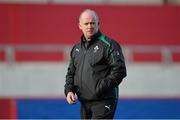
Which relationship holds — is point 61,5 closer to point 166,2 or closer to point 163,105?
point 166,2

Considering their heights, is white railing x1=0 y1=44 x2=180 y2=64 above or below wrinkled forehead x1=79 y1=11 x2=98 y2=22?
below

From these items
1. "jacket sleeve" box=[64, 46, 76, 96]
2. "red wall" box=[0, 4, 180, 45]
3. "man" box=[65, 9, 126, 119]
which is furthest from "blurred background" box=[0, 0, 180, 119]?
"man" box=[65, 9, 126, 119]

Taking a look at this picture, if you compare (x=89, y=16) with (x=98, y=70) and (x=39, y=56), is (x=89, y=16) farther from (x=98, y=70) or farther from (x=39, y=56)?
(x=39, y=56)

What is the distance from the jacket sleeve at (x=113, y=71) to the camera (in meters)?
4.59

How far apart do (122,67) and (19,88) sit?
703 centimetres

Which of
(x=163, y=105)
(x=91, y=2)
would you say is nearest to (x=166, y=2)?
(x=91, y=2)

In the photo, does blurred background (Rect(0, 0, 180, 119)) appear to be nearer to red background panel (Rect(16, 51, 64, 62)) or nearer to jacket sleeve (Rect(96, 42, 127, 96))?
red background panel (Rect(16, 51, 64, 62))

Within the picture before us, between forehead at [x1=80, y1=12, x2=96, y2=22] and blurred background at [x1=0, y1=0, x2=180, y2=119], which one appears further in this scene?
blurred background at [x1=0, y1=0, x2=180, y2=119]

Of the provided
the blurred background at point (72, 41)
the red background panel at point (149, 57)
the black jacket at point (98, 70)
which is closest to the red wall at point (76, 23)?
the blurred background at point (72, 41)

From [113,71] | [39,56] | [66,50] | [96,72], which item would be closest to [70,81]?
[96,72]

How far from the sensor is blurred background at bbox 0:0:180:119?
1164 centimetres

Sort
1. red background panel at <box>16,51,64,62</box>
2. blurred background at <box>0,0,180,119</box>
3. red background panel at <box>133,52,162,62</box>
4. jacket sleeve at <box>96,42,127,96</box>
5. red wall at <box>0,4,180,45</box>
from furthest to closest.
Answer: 1. red wall at <box>0,4,180,45</box>
2. red background panel at <box>133,52,162,62</box>
3. red background panel at <box>16,51,64,62</box>
4. blurred background at <box>0,0,180,119</box>
5. jacket sleeve at <box>96,42,127,96</box>

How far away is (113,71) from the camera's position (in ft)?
15.2

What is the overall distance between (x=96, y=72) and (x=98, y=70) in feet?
0.08
